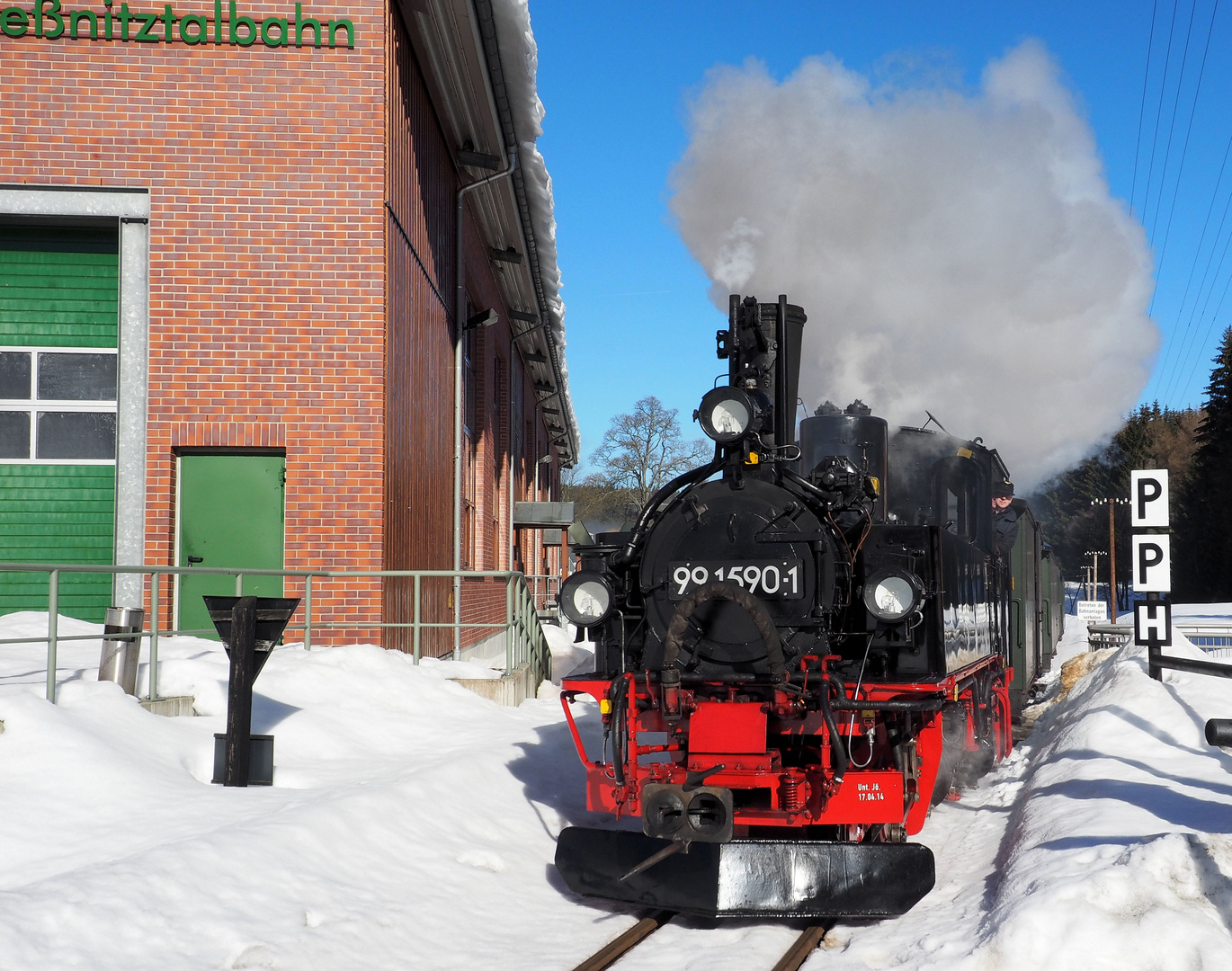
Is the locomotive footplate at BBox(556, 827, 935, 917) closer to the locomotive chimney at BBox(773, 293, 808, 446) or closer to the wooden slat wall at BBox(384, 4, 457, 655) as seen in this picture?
the locomotive chimney at BBox(773, 293, 808, 446)

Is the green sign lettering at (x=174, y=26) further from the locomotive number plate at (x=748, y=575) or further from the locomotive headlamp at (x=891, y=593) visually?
the locomotive headlamp at (x=891, y=593)

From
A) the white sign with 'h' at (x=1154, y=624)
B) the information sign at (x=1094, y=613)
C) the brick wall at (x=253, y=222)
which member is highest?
the brick wall at (x=253, y=222)

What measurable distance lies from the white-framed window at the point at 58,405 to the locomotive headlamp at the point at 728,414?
7248 millimetres

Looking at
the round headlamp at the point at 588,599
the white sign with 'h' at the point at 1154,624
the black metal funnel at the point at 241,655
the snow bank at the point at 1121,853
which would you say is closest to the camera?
the snow bank at the point at 1121,853

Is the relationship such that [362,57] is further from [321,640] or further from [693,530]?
[693,530]

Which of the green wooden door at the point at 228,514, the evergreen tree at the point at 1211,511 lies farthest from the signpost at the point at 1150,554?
the evergreen tree at the point at 1211,511

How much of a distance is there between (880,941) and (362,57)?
9281mm

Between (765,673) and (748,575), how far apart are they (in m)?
0.54

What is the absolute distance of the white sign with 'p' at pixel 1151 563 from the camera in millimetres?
10609

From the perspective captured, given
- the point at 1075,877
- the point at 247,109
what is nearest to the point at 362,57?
the point at 247,109

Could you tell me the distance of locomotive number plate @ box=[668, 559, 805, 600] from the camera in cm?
592

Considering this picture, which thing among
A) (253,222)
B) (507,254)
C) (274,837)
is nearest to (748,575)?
(274,837)

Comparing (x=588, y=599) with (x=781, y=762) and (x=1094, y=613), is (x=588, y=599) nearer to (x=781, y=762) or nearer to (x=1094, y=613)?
(x=781, y=762)

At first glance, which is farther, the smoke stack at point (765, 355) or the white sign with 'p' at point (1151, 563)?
the white sign with 'p' at point (1151, 563)
